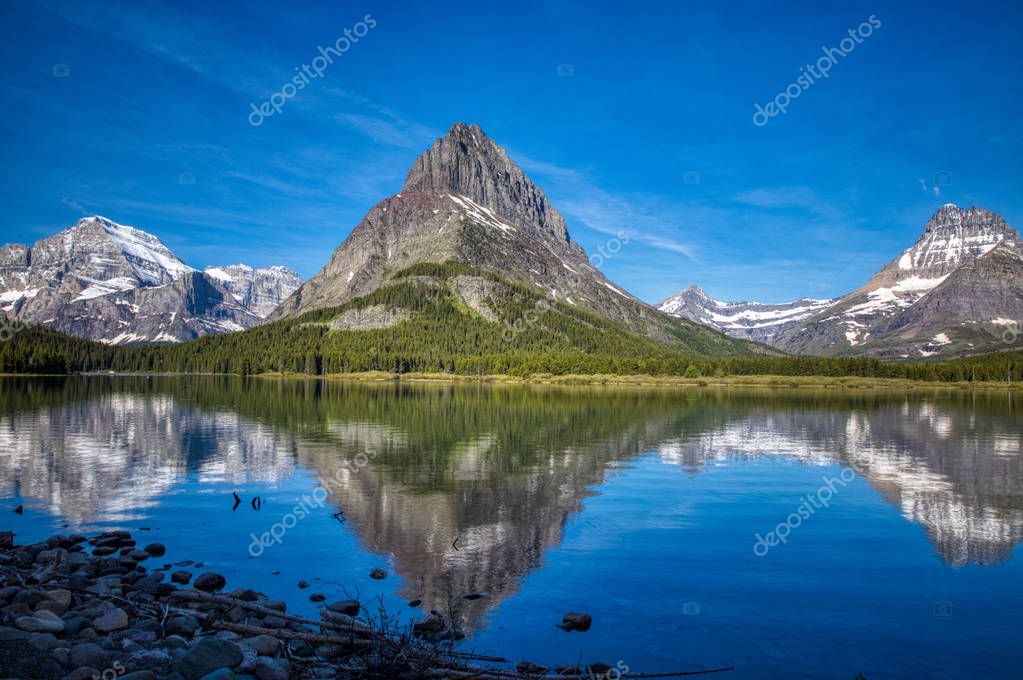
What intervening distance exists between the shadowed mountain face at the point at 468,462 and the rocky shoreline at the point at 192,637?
170 inches

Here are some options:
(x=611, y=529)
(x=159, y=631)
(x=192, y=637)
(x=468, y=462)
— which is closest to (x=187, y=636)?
(x=192, y=637)

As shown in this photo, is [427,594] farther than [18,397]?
No

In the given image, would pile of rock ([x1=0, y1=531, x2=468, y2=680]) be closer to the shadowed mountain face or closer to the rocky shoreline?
the rocky shoreline

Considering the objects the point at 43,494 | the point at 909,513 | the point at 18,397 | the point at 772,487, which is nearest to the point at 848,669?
the point at 909,513

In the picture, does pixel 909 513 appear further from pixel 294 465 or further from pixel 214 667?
pixel 294 465

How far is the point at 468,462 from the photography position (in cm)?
5309

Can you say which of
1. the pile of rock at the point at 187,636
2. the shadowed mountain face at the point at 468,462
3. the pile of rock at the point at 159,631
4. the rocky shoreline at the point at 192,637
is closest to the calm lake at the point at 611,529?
the shadowed mountain face at the point at 468,462

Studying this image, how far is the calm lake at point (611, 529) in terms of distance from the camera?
20.8 metres

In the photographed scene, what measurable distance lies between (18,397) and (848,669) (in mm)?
141866

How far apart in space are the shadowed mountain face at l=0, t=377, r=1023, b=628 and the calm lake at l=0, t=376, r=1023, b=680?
11.0 inches

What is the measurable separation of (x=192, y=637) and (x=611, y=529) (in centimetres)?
2051

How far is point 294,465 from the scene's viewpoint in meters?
51.9

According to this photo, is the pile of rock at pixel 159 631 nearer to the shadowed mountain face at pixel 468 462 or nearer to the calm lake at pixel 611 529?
the calm lake at pixel 611 529

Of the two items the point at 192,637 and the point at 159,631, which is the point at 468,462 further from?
the point at 159,631
